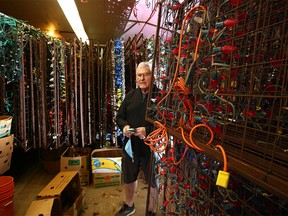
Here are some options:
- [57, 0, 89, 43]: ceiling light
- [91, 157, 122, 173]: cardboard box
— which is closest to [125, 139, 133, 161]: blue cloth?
[91, 157, 122, 173]: cardboard box

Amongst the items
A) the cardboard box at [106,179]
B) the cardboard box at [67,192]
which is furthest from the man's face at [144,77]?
the cardboard box at [106,179]

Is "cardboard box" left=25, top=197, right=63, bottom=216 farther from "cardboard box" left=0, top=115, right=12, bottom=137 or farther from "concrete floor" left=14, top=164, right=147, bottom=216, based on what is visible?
"cardboard box" left=0, top=115, right=12, bottom=137

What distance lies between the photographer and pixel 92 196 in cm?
257

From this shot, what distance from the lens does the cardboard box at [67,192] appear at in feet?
6.19

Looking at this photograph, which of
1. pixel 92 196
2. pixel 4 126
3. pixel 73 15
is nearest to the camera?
pixel 4 126

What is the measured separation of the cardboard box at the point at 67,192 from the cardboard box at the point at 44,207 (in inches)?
3.0

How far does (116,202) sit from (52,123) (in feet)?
4.68

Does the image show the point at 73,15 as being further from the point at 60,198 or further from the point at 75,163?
the point at 60,198

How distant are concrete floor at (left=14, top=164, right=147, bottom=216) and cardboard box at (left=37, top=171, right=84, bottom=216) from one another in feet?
0.66

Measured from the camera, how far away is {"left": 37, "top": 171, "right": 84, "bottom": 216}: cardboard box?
74.2 inches

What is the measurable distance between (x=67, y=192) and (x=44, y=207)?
775 millimetres

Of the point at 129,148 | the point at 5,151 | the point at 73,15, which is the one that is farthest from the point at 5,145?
the point at 73,15

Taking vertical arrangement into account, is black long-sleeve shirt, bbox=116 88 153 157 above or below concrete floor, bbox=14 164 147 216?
above

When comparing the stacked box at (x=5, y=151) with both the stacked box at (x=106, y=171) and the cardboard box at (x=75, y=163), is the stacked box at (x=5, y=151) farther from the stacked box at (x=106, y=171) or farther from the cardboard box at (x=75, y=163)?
the stacked box at (x=106, y=171)
